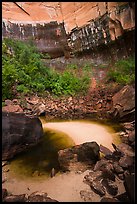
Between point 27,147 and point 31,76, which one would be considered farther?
point 31,76

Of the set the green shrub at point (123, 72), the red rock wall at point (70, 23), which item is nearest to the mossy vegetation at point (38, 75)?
the green shrub at point (123, 72)

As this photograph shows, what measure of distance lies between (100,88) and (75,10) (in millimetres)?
6611

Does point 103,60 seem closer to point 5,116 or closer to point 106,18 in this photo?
point 106,18

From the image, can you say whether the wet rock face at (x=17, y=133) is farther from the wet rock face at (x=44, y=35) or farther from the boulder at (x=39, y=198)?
the wet rock face at (x=44, y=35)

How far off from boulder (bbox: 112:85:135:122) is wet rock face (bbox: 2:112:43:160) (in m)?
3.54

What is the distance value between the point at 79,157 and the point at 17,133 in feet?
7.24

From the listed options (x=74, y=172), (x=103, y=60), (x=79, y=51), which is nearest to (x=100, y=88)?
(x=103, y=60)

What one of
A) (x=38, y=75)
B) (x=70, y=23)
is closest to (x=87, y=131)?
(x=38, y=75)

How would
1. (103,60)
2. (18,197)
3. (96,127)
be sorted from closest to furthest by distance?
(18,197), (96,127), (103,60)

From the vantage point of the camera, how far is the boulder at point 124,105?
897 centimetres

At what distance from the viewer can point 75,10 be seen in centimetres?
1536

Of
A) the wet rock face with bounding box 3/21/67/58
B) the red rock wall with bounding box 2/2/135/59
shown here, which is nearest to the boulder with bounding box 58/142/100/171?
the red rock wall with bounding box 2/2/135/59

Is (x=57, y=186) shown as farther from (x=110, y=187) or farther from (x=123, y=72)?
(x=123, y=72)

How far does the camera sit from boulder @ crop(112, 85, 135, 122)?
353 inches
